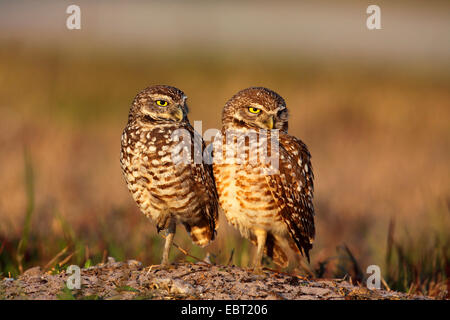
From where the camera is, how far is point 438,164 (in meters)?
9.59

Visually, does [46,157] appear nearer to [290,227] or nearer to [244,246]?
[244,246]

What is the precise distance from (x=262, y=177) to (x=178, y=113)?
71cm

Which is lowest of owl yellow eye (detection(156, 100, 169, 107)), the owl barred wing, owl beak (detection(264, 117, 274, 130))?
the owl barred wing

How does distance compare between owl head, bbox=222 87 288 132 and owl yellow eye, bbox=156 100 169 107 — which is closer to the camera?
owl yellow eye, bbox=156 100 169 107

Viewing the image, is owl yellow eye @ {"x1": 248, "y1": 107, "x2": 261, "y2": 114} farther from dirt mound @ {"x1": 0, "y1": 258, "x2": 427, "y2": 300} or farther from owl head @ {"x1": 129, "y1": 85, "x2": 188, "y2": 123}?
dirt mound @ {"x1": 0, "y1": 258, "x2": 427, "y2": 300}

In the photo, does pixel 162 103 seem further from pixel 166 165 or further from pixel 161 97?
pixel 166 165

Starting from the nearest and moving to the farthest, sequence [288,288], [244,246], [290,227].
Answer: [288,288] < [290,227] < [244,246]

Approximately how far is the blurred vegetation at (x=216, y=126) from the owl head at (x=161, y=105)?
1.09 metres

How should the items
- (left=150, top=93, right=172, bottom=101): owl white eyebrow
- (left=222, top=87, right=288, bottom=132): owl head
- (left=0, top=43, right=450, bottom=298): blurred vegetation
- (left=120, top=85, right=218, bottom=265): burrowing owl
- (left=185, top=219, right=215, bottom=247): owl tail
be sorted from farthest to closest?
(left=0, top=43, right=450, bottom=298): blurred vegetation → (left=185, top=219, right=215, bottom=247): owl tail → (left=222, top=87, right=288, bottom=132): owl head → (left=150, top=93, right=172, bottom=101): owl white eyebrow → (left=120, top=85, right=218, bottom=265): burrowing owl

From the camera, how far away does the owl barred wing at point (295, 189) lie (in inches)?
156

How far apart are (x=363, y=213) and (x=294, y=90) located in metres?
7.09

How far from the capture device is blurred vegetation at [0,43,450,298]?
4.86 m

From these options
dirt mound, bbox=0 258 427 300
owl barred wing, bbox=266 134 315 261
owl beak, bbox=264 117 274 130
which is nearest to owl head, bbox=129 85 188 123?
owl beak, bbox=264 117 274 130
